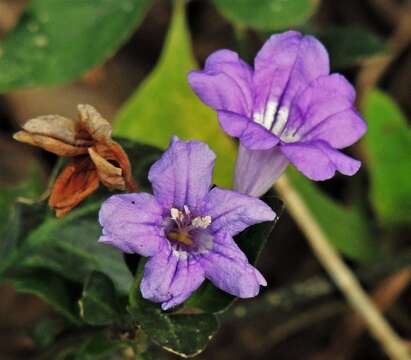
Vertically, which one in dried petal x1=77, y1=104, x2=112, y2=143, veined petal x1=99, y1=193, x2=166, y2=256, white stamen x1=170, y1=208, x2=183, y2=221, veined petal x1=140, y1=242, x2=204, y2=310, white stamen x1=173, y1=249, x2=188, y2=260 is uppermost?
dried petal x1=77, y1=104, x2=112, y2=143

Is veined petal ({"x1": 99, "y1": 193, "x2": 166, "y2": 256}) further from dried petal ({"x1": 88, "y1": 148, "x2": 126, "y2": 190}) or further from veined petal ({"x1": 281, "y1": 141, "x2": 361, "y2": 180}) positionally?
veined petal ({"x1": 281, "y1": 141, "x2": 361, "y2": 180})

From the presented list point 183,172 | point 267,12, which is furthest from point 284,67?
point 267,12

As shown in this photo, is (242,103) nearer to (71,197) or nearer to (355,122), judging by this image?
(355,122)

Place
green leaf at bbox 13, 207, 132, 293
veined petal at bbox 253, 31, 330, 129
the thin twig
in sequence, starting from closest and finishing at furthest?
veined petal at bbox 253, 31, 330, 129
green leaf at bbox 13, 207, 132, 293
the thin twig

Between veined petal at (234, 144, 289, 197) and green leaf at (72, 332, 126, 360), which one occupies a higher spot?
veined petal at (234, 144, 289, 197)

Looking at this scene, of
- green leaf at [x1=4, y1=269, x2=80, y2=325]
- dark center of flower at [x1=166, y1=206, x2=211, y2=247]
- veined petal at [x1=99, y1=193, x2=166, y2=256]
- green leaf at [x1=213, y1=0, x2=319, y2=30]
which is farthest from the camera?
green leaf at [x1=213, y1=0, x2=319, y2=30]

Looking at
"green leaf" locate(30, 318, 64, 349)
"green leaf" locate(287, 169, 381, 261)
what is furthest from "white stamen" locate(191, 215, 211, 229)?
"green leaf" locate(287, 169, 381, 261)

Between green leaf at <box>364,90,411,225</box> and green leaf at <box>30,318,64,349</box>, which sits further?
green leaf at <box>364,90,411,225</box>
